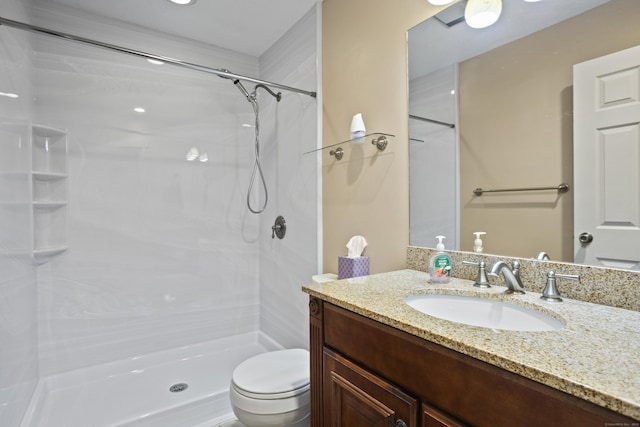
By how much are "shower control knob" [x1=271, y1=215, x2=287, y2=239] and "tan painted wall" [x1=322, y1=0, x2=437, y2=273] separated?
0.52 m

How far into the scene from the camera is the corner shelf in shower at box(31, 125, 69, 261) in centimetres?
193

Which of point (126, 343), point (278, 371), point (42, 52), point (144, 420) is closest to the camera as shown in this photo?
point (278, 371)

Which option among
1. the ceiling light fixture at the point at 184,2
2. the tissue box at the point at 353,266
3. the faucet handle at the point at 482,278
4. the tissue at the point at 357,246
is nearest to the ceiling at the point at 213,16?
the ceiling light fixture at the point at 184,2

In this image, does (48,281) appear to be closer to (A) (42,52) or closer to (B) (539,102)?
(A) (42,52)

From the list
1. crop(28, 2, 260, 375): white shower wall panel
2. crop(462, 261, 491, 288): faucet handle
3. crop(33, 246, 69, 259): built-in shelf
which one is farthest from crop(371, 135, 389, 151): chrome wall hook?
crop(33, 246, 69, 259): built-in shelf

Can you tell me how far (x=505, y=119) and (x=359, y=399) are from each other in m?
1.07

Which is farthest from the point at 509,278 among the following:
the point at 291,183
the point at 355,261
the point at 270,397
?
the point at 291,183

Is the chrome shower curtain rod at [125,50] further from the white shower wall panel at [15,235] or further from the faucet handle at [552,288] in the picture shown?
the faucet handle at [552,288]

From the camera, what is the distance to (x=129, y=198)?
7.43ft

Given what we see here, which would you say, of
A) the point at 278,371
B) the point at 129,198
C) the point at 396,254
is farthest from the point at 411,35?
the point at 129,198

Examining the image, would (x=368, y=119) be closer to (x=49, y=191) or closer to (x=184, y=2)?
(x=184, y=2)

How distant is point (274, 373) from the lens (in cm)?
155

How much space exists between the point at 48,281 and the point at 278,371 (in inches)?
64.5

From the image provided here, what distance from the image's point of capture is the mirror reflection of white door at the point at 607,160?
0.86m
